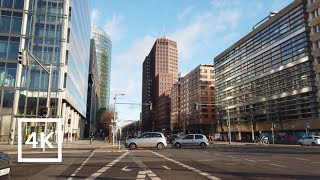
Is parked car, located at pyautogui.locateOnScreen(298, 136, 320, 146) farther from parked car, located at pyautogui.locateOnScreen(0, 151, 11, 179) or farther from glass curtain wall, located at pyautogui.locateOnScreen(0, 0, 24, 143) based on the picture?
parked car, located at pyautogui.locateOnScreen(0, 151, 11, 179)

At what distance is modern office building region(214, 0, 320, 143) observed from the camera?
6238 centimetres

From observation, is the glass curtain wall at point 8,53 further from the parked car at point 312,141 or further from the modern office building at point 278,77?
the parked car at point 312,141

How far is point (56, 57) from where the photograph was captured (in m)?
49.5

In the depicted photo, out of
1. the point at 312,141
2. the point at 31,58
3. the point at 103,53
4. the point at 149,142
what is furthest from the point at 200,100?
the point at 149,142

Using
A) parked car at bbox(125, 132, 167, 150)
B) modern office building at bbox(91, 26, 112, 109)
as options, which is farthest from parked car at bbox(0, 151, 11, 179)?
modern office building at bbox(91, 26, 112, 109)

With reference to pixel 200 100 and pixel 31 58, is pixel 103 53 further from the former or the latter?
pixel 31 58

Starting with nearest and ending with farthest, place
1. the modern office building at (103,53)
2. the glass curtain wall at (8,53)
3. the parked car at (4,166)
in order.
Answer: the parked car at (4,166) → the glass curtain wall at (8,53) → the modern office building at (103,53)

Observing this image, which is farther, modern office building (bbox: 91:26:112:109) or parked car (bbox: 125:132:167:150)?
modern office building (bbox: 91:26:112:109)

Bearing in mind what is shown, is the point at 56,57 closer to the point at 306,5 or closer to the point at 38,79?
the point at 38,79

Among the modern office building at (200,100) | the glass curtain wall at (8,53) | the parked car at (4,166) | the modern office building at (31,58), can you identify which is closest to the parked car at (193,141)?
the modern office building at (31,58)

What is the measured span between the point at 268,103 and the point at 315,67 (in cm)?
1857

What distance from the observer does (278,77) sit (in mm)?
73125

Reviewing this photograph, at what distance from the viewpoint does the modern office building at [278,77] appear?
62375 millimetres

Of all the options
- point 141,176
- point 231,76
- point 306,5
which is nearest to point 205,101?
point 231,76
